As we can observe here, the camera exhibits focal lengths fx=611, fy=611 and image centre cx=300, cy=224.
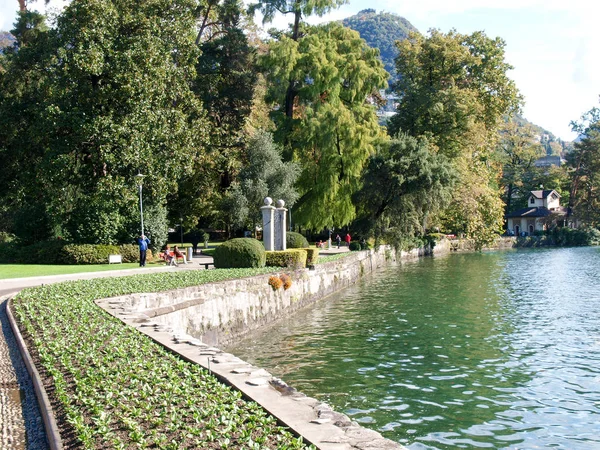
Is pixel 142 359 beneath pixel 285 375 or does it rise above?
above

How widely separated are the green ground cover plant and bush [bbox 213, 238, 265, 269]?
42.9ft

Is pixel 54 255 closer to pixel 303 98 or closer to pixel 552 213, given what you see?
pixel 303 98

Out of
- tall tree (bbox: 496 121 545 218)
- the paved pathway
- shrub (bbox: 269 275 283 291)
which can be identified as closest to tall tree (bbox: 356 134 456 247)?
shrub (bbox: 269 275 283 291)

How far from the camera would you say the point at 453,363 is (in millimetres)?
13000

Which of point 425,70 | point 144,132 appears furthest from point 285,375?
point 425,70

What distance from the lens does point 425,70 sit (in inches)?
2039

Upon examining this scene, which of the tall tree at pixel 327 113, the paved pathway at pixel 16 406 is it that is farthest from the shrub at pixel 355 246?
the paved pathway at pixel 16 406

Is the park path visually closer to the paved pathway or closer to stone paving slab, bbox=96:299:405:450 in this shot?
the paved pathway

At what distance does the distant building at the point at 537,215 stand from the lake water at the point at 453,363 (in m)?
66.5

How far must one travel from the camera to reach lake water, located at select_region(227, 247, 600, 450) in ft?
30.0

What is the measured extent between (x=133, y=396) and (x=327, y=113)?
1398 inches

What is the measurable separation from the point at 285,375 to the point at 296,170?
30230 millimetres

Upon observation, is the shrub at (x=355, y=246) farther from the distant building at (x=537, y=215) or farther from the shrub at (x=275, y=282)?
the distant building at (x=537, y=215)

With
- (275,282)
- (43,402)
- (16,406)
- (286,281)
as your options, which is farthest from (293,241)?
(43,402)
